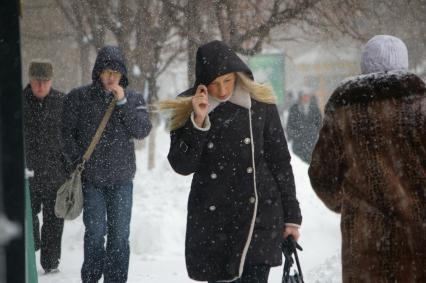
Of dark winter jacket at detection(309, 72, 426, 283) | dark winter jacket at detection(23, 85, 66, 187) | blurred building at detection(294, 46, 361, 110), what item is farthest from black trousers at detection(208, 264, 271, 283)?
blurred building at detection(294, 46, 361, 110)

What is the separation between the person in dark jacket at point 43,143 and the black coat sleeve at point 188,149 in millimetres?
3165

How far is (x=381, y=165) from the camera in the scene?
3.07 m

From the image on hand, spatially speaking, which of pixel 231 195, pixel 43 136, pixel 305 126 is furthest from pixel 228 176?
pixel 305 126

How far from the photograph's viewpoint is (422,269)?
10.00 feet

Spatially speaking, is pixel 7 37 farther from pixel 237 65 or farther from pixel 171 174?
pixel 171 174

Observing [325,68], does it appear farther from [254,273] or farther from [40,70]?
[254,273]

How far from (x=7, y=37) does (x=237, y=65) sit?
189 cm

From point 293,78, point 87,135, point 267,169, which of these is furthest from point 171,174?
point 293,78

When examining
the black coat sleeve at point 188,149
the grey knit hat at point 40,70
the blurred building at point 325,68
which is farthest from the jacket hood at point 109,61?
the blurred building at point 325,68

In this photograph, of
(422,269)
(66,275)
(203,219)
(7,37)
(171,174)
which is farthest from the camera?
(171,174)

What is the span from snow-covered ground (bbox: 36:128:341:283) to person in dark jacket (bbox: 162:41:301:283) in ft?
8.67

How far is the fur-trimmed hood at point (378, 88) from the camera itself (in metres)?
3.10

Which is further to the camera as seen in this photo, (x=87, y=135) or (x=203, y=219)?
(x=87, y=135)

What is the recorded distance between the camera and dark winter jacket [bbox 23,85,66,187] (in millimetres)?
6812
